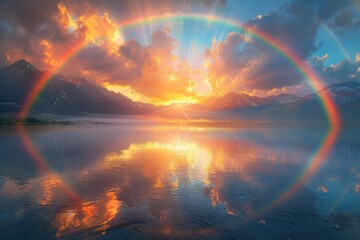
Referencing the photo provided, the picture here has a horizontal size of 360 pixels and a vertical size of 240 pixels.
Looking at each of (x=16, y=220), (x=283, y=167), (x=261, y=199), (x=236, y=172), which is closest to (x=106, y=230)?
(x=16, y=220)

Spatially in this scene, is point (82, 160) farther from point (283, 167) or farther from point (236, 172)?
point (283, 167)

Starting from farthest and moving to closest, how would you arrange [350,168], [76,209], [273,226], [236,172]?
[350,168] < [236,172] < [76,209] < [273,226]

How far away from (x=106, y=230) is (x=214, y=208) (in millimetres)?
6821

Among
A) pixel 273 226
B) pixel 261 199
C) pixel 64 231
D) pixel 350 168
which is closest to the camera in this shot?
pixel 64 231

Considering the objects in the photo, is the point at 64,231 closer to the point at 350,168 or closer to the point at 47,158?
the point at 47,158

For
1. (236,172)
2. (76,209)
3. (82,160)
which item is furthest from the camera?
(82,160)

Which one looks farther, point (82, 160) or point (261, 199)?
point (82, 160)

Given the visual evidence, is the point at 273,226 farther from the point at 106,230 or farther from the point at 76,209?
the point at 76,209

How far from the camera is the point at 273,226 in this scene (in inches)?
524

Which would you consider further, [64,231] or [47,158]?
[47,158]

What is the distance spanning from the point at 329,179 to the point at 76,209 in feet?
75.1

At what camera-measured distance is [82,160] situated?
3266 centimetres

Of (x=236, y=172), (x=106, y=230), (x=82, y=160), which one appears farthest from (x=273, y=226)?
(x=82, y=160)

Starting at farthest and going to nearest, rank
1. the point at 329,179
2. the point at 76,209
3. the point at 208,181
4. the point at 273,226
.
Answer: the point at 329,179, the point at 208,181, the point at 76,209, the point at 273,226
